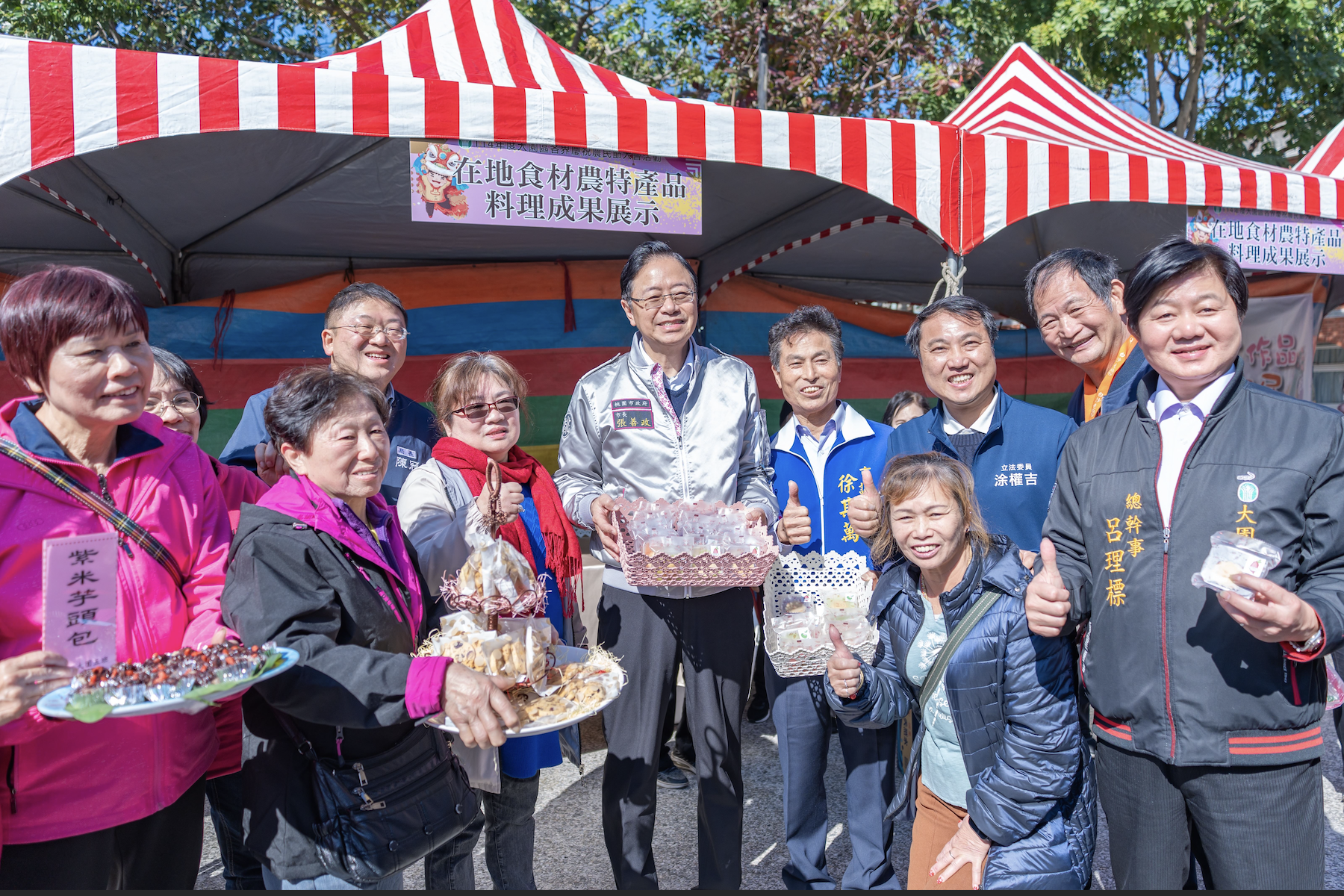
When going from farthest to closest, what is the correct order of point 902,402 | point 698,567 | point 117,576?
1. point 902,402
2. point 698,567
3. point 117,576

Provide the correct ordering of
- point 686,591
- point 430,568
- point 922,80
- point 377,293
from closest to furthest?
point 430,568 → point 686,591 → point 377,293 → point 922,80

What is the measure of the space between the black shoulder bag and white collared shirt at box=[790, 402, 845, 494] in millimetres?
1549

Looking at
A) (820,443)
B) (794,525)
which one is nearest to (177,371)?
(794,525)

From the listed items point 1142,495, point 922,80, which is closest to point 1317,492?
point 1142,495

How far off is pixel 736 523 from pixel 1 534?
1.61m

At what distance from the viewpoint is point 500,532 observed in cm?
220

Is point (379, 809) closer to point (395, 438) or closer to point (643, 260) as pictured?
point (395, 438)

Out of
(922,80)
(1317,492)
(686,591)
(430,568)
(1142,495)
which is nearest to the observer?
(1317,492)

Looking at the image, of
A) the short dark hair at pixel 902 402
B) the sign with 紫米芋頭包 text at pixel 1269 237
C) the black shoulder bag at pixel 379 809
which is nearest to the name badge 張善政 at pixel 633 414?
the black shoulder bag at pixel 379 809

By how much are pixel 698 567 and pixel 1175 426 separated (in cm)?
117

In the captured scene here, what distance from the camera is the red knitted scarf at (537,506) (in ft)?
7.70

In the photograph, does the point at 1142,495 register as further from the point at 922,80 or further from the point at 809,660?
the point at 922,80

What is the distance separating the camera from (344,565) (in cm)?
166

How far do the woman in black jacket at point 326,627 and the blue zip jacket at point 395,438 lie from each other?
28.1 inches
